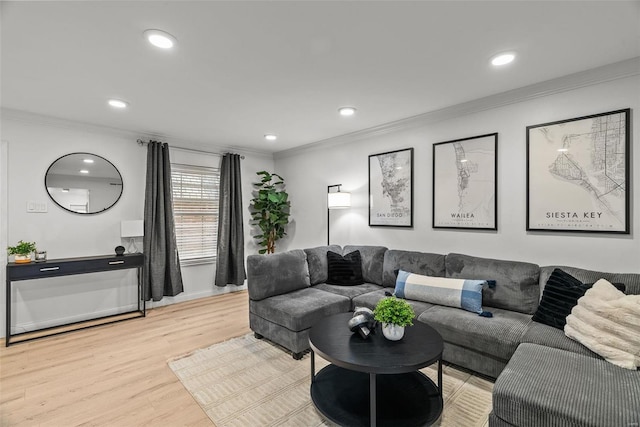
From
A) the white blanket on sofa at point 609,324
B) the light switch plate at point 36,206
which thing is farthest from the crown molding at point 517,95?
the light switch plate at point 36,206

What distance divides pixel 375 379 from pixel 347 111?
2.75m

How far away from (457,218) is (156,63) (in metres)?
3.25

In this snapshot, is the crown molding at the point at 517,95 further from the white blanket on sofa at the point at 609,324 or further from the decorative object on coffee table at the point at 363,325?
the decorative object on coffee table at the point at 363,325

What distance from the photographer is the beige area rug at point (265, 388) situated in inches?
78.5

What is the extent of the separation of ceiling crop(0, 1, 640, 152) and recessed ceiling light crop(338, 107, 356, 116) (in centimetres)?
8

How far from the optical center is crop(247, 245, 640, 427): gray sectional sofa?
1.45 metres

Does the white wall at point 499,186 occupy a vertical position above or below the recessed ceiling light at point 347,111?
below

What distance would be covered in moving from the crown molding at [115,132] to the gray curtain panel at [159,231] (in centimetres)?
21

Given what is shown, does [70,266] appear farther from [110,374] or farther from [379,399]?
[379,399]

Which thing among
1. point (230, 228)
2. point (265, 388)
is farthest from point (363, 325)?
point (230, 228)

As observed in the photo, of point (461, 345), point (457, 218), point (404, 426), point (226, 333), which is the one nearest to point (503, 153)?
point (457, 218)

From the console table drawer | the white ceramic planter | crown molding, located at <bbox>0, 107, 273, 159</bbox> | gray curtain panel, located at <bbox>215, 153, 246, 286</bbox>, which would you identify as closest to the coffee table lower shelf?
the white ceramic planter

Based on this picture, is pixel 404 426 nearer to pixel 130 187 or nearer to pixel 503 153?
pixel 503 153

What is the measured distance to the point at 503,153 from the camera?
3.03m
